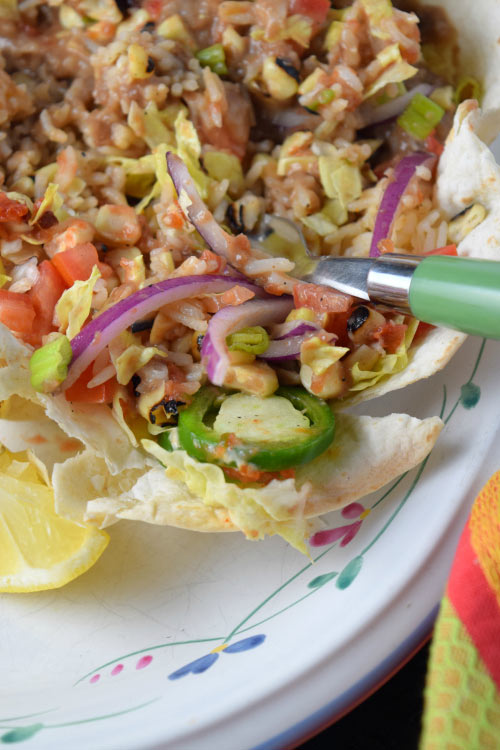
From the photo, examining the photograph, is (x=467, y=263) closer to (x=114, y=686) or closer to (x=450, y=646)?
(x=450, y=646)

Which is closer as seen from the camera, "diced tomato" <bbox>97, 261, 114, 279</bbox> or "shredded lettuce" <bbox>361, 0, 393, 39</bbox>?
"diced tomato" <bbox>97, 261, 114, 279</bbox>

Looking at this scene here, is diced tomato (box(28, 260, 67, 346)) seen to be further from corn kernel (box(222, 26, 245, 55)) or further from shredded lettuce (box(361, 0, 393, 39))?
shredded lettuce (box(361, 0, 393, 39))

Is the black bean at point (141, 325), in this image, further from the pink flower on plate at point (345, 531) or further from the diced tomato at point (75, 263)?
the pink flower on plate at point (345, 531)

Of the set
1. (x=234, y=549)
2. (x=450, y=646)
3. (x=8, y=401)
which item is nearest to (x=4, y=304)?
(x=8, y=401)

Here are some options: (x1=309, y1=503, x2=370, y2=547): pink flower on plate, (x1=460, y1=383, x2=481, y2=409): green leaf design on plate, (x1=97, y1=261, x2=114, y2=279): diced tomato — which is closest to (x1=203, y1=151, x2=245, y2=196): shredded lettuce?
(x1=97, y1=261, x2=114, y2=279): diced tomato

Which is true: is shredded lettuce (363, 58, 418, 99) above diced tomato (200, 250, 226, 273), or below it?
above

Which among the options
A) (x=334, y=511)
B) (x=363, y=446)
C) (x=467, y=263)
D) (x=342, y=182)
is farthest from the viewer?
(x=342, y=182)

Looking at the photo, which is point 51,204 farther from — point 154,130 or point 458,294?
point 458,294
